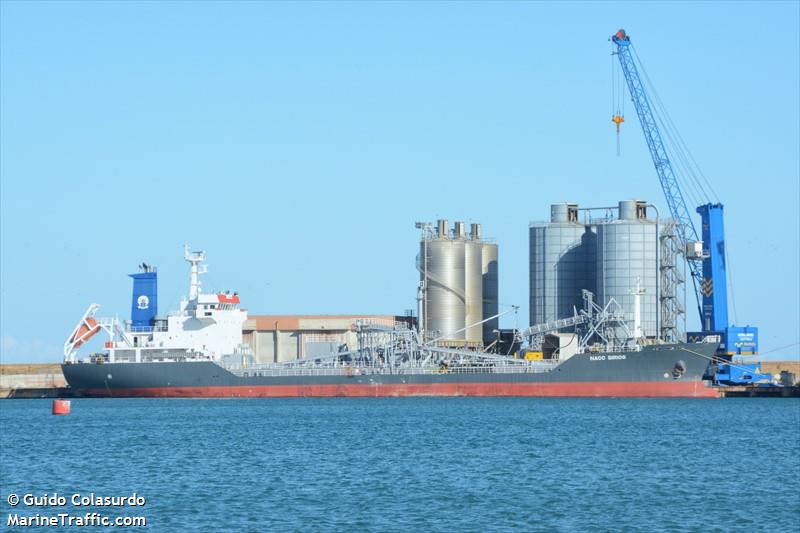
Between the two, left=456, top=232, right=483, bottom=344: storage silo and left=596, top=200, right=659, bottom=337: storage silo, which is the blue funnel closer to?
left=456, top=232, right=483, bottom=344: storage silo

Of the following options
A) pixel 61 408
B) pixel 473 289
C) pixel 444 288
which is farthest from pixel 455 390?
pixel 61 408

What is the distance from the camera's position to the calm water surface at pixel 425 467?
27422 mm

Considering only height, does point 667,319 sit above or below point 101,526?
above

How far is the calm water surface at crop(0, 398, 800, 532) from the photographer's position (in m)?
27.4

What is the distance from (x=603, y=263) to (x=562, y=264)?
3507mm

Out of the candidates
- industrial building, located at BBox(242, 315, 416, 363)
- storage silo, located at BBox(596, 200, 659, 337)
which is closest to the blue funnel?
industrial building, located at BBox(242, 315, 416, 363)

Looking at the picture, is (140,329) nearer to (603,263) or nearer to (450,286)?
(450,286)

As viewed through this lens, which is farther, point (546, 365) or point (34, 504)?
point (546, 365)

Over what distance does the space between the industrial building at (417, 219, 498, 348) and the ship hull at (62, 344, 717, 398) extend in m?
7.41

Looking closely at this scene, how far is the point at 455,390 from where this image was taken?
70188mm

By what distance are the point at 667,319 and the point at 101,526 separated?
53033mm

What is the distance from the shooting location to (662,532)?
25.6m

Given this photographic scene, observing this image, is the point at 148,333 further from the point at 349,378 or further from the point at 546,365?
the point at 546,365

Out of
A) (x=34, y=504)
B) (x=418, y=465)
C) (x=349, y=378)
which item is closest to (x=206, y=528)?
(x=34, y=504)
